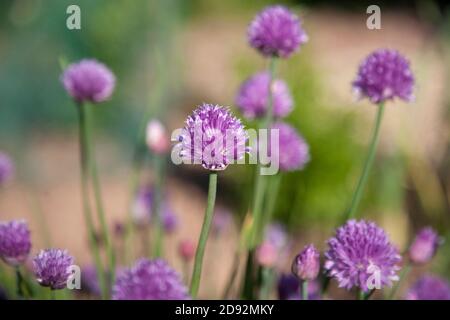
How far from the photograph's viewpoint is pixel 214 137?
0.67 metres

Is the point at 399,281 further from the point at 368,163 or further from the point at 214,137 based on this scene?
the point at 214,137

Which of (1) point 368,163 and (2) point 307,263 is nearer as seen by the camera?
(2) point 307,263

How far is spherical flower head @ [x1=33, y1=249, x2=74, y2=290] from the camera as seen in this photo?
72 cm

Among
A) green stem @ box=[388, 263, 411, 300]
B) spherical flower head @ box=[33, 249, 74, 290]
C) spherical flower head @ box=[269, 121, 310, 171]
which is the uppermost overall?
spherical flower head @ box=[269, 121, 310, 171]

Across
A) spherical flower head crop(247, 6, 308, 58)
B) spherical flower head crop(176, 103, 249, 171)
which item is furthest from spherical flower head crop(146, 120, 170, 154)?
spherical flower head crop(176, 103, 249, 171)

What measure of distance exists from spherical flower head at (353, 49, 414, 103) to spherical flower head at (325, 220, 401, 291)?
8.6 inches

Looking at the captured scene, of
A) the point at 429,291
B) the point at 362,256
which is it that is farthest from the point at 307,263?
the point at 429,291

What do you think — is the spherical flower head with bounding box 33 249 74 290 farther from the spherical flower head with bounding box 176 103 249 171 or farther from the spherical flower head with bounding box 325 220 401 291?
the spherical flower head with bounding box 325 220 401 291

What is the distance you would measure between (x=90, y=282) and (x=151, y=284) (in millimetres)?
555

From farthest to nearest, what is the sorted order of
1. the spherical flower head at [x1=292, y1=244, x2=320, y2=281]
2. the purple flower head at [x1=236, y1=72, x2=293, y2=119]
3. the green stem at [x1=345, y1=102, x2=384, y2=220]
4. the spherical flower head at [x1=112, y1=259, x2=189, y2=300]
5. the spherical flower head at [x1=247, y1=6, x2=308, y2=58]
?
the purple flower head at [x1=236, y1=72, x2=293, y2=119] → the spherical flower head at [x1=247, y1=6, x2=308, y2=58] → the green stem at [x1=345, y1=102, x2=384, y2=220] → the spherical flower head at [x1=292, y1=244, x2=320, y2=281] → the spherical flower head at [x1=112, y1=259, x2=189, y2=300]

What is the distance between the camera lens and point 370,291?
2.72 feet
